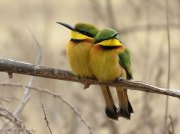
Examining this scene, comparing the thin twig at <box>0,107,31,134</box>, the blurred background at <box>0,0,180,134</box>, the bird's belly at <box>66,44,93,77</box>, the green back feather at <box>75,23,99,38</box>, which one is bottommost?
the blurred background at <box>0,0,180,134</box>

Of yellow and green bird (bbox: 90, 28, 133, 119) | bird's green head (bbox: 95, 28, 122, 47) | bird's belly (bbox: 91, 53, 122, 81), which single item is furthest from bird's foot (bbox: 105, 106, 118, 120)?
bird's green head (bbox: 95, 28, 122, 47)

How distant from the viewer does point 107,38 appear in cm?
253

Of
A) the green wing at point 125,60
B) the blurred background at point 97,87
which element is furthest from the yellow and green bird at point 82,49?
the blurred background at point 97,87

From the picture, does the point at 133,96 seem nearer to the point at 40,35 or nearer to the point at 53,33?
the point at 40,35

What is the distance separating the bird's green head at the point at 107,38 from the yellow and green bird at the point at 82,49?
0.05 meters

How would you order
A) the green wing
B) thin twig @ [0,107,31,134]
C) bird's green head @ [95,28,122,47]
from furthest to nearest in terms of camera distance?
the green wing → bird's green head @ [95,28,122,47] → thin twig @ [0,107,31,134]

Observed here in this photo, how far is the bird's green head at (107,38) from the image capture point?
254 cm

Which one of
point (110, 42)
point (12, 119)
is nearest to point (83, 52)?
point (110, 42)

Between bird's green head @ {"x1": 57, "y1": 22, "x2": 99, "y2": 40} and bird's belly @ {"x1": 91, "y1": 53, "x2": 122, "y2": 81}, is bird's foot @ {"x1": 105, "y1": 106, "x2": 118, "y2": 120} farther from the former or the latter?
bird's green head @ {"x1": 57, "y1": 22, "x2": 99, "y2": 40}

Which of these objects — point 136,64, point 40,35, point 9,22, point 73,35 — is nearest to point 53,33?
point 9,22

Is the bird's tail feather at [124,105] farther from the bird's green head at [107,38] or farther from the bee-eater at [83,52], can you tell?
the bird's green head at [107,38]

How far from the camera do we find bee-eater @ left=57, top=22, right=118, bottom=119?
259 cm

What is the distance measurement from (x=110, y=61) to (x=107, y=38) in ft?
0.37

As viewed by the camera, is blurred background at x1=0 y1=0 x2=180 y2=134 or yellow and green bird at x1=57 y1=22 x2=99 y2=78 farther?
blurred background at x1=0 y1=0 x2=180 y2=134
